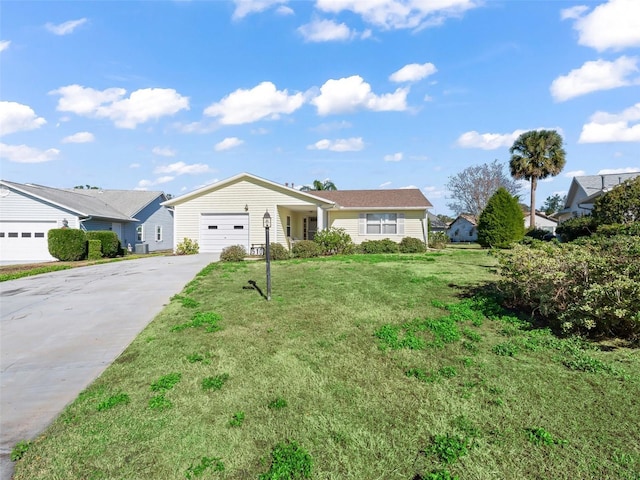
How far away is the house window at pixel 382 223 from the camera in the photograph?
21.0 meters

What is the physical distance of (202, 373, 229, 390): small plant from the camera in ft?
12.2

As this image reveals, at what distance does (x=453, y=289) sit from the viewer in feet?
24.9

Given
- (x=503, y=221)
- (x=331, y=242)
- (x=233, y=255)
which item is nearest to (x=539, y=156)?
(x=503, y=221)

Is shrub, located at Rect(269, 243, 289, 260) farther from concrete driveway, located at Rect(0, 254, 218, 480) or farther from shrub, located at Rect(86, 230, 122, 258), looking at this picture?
shrub, located at Rect(86, 230, 122, 258)

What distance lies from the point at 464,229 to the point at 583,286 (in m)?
48.9

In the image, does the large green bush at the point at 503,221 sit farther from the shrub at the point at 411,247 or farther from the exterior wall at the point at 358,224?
the shrub at the point at 411,247

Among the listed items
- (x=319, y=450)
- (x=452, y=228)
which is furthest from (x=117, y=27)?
(x=452, y=228)

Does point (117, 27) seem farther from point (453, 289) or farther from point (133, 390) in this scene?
point (453, 289)

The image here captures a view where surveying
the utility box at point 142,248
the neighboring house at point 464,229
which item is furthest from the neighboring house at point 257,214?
the neighboring house at point 464,229

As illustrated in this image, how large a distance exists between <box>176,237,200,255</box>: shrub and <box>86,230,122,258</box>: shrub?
4546 mm

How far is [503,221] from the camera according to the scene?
2038 cm

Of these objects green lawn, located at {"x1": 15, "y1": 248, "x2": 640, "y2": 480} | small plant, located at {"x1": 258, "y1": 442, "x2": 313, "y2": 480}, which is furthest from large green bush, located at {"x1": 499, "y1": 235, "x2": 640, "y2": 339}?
small plant, located at {"x1": 258, "y1": 442, "x2": 313, "y2": 480}

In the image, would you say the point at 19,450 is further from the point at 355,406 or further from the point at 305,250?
the point at 305,250

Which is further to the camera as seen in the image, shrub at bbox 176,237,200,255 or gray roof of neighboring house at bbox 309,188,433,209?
gray roof of neighboring house at bbox 309,188,433,209
